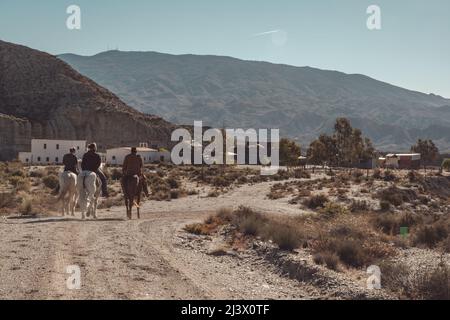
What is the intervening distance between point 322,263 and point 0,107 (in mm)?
101609

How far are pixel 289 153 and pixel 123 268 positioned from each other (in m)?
76.6

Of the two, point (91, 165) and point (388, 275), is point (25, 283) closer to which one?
point (388, 275)

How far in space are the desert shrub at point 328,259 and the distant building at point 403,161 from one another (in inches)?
3487

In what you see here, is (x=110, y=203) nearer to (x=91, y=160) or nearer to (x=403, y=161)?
(x=91, y=160)

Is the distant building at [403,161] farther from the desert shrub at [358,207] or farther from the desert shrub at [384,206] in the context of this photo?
the desert shrub at [358,207]

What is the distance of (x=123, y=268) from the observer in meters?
9.12

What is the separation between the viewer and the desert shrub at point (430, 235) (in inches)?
536

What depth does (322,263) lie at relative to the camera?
10367 mm

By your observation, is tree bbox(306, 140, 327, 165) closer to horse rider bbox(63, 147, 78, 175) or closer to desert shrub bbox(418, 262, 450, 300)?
horse rider bbox(63, 147, 78, 175)

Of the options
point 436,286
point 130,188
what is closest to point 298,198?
point 130,188

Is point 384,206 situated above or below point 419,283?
below

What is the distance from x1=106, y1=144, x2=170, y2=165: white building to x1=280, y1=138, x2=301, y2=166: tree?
21483 mm

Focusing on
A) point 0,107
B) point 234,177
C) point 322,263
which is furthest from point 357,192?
point 0,107

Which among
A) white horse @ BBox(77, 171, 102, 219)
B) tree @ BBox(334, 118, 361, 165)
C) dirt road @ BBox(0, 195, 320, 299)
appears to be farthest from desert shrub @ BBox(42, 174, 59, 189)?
tree @ BBox(334, 118, 361, 165)
